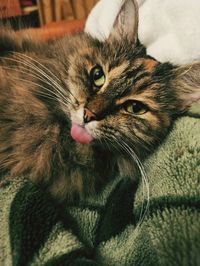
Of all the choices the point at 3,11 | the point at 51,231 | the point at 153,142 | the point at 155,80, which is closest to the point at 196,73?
the point at 155,80

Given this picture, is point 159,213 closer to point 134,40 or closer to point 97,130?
point 97,130

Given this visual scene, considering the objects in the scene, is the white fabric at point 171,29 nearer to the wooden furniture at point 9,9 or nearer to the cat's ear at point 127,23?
the cat's ear at point 127,23

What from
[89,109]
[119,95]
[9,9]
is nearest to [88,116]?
[89,109]

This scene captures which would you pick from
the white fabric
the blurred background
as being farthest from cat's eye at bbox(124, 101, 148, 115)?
the blurred background

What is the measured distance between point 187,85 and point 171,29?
0.66 feet

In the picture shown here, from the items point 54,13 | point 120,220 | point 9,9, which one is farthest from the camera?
point 54,13

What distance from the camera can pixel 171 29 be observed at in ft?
3.50

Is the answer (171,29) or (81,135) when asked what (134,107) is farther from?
(171,29)

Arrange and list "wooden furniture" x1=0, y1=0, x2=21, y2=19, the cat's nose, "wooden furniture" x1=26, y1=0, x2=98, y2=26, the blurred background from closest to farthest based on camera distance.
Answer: the cat's nose → "wooden furniture" x1=0, y1=0, x2=21, y2=19 → the blurred background → "wooden furniture" x1=26, y1=0, x2=98, y2=26

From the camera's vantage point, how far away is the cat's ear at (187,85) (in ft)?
3.28

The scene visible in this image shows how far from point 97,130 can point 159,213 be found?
28 cm

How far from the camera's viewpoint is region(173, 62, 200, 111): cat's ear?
100 cm

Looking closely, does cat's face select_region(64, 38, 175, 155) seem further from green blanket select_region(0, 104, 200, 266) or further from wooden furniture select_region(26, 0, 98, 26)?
wooden furniture select_region(26, 0, 98, 26)

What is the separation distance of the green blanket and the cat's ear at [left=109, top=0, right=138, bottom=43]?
0.34 metres
